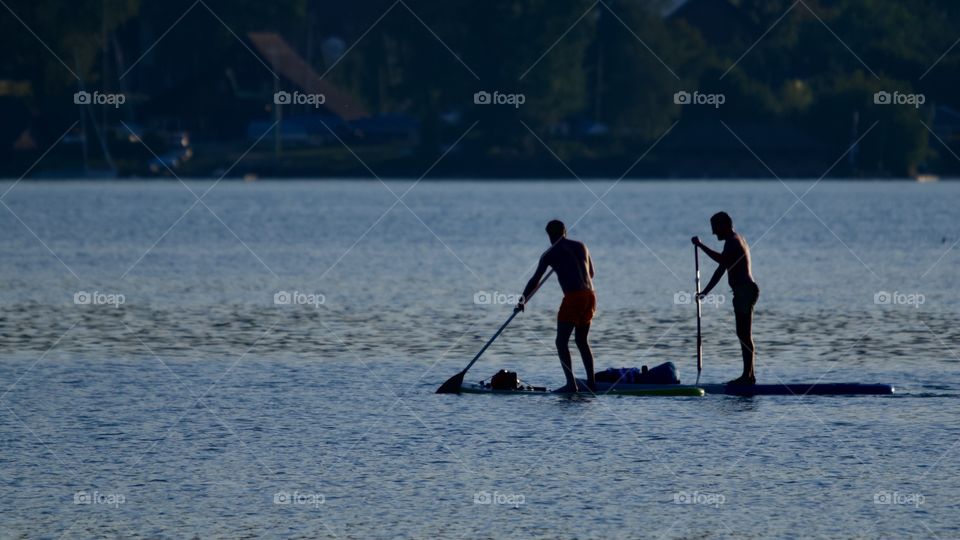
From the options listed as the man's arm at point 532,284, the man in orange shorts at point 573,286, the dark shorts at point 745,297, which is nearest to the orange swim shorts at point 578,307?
the man in orange shorts at point 573,286

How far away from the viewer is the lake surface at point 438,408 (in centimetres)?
1573

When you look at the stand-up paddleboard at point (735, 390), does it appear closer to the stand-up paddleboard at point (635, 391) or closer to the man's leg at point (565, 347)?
the stand-up paddleboard at point (635, 391)

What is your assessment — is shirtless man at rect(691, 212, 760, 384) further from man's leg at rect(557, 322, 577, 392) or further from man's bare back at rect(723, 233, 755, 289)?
man's leg at rect(557, 322, 577, 392)

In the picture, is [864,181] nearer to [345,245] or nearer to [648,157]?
[648,157]

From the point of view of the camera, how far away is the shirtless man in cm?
2142

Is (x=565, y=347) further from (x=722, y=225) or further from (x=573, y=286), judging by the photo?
(x=722, y=225)

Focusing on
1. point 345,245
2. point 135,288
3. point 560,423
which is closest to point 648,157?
point 345,245

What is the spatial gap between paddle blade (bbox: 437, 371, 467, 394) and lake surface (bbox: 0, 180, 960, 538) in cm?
45

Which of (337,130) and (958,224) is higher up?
(337,130)

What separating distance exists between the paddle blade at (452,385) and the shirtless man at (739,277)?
3.16 meters

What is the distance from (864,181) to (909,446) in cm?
12910

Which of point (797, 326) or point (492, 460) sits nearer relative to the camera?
point (492, 460)

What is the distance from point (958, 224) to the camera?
75250 mm

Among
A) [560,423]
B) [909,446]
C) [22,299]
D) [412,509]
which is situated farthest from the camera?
[22,299]
